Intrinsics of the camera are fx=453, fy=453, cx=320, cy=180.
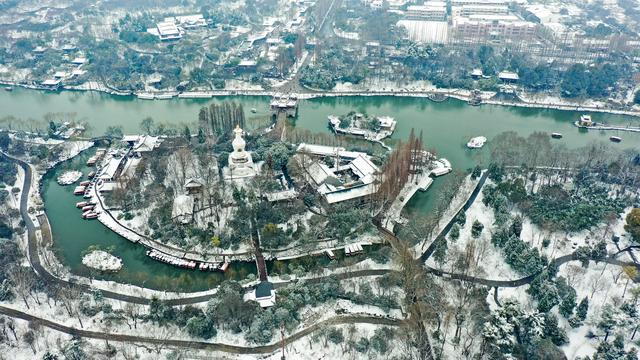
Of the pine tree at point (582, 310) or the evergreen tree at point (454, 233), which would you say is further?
the evergreen tree at point (454, 233)

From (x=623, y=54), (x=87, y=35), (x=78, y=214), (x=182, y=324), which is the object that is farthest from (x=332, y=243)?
(x=87, y=35)

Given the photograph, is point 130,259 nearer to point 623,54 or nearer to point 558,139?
point 558,139

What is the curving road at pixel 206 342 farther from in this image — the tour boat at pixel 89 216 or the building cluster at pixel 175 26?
the building cluster at pixel 175 26

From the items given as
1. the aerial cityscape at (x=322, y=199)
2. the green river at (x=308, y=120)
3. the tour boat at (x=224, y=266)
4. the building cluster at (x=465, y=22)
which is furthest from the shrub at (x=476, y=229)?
the building cluster at (x=465, y=22)

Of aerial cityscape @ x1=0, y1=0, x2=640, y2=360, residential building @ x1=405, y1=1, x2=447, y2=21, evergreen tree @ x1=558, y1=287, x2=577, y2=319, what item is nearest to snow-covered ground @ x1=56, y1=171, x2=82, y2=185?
aerial cityscape @ x1=0, y1=0, x2=640, y2=360

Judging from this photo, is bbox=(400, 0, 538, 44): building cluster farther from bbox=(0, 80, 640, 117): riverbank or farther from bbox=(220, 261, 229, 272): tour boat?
bbox=(220, 261, 229, 272): tour boat

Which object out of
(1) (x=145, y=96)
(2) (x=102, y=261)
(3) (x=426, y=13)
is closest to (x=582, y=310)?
(2) (x=102, y=261)

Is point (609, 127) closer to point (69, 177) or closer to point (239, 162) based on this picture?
point (239, 162)
